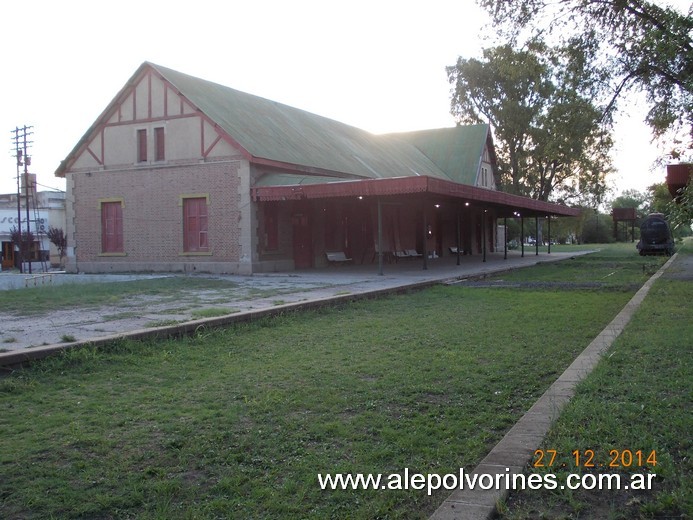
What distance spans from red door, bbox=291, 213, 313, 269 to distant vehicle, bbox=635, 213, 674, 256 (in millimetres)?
24067

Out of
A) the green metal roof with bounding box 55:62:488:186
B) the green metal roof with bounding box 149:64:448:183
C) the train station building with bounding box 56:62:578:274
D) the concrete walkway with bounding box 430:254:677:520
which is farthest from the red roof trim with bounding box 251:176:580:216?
the concrete walkway with bounding box 430:254:677:520

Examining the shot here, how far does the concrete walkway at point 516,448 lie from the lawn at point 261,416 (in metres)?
0.17

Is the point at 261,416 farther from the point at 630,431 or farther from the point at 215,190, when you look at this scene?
the point at 215,190

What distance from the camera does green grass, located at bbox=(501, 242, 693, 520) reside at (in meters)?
3.33

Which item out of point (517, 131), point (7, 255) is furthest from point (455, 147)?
point (7, 255)

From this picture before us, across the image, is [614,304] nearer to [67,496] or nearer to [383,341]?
[383,341]

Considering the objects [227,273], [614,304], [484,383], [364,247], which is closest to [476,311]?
[614,304]

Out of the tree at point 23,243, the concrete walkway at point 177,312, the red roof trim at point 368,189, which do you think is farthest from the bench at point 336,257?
the tree at point 23,243

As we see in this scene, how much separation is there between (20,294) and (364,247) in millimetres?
16865

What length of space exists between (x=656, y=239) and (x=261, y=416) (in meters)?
39.3

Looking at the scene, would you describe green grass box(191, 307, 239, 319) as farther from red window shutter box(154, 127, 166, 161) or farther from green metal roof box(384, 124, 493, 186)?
green metal roof box(384, 124, 493, 186)

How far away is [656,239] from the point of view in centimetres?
3859

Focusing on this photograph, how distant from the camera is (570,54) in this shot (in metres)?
13.4

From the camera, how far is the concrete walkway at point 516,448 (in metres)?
3.31
